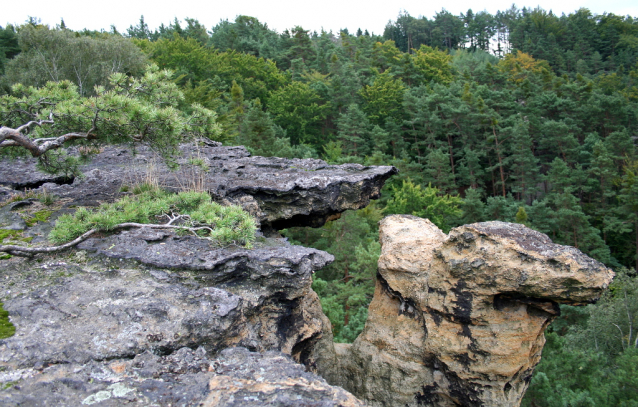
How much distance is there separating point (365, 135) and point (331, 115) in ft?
14.3

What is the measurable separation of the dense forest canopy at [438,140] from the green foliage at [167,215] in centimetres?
888

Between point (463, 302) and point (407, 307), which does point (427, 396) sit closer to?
point (407, 307)

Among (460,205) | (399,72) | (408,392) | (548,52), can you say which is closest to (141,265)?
(408,392)

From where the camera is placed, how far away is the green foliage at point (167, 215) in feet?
16.0

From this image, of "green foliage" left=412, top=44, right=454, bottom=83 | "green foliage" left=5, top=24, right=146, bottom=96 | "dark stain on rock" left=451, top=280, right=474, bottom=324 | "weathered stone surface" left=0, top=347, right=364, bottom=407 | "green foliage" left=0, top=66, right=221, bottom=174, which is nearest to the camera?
"weathered stone surface" left=0, top=347, right=364, bottom=407

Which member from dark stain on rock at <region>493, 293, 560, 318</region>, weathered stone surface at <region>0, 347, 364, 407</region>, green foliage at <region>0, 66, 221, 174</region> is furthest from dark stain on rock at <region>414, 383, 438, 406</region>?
green foliage at <region>0, 66, 221, 174</region>

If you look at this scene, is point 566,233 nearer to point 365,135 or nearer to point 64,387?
point 365,135

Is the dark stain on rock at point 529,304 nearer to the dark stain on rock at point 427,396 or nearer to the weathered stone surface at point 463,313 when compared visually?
the weathered stone surface at point 463,313

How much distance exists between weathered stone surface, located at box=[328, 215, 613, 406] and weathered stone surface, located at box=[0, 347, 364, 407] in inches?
140

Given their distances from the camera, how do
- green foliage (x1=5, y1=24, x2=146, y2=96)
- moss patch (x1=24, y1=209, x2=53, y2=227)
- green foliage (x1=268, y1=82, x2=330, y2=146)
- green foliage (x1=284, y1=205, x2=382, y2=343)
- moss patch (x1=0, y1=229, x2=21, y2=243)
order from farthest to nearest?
1. green foliage (x1=268, y1=82, x2=330, y2=146)
2. green foliage (x1=5, y1=24, x2=146, y2=96)
3. green foliage (x1=284, y1=205, x2=382, y2=343)
4. moss patch (x1=24, y1=209, x2=53, y2=227)
5. moss patch (x1=0, y1=229, x2=21, y2=243)

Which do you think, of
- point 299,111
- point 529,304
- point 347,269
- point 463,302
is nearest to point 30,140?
point 463,302

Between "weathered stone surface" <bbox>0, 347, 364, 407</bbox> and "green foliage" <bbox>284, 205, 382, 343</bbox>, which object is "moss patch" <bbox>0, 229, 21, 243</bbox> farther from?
"green foliage" <bbox>284, 205, 382, 343</bbox>

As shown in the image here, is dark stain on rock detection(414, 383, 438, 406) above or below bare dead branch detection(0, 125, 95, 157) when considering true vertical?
below

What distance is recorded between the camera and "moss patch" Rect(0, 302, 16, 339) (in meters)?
3.38
